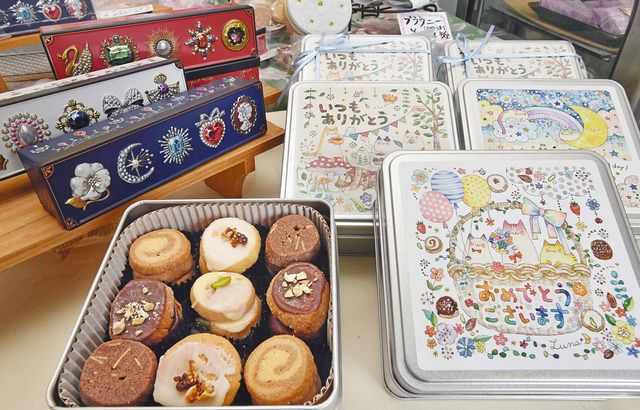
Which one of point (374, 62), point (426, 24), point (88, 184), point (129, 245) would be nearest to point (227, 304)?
point (129, 245)

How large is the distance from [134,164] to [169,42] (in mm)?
449

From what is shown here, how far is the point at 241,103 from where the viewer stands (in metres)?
1.31

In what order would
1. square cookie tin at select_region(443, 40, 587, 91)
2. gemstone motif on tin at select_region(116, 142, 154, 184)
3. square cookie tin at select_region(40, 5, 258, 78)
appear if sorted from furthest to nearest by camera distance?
square cookie tin at select_region(443, 40, 587, 91), square cookie tin at select_region(40, 5, 258, 78), gemstone motif on tin at select_region(116, 142, 154, 184)

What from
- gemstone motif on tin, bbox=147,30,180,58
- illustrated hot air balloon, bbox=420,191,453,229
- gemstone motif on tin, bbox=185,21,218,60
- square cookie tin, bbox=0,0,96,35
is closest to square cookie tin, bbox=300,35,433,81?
gemstone motif on tin, bbox=185,21,218,60

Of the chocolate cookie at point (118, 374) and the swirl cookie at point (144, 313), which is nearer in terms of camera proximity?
the chocolate cookie at point (118, 374)

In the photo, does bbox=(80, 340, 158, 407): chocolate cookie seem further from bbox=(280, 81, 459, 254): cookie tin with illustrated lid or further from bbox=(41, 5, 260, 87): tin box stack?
bbox=(41, 5, 260, 87): tin box stack

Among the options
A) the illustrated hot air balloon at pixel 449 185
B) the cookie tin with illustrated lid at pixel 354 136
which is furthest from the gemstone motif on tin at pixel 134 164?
the illustrated hot air balloon at pixel 449 185

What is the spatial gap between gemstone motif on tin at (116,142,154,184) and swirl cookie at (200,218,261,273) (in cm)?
25

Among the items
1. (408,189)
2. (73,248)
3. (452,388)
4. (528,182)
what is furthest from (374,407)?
(73,248)

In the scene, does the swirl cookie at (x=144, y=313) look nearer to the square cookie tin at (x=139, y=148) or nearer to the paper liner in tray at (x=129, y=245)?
the paper liner in tray at (x=129, y=245)

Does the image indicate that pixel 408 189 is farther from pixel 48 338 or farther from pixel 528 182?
pixel 48 338

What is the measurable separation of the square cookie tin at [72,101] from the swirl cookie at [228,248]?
436mm

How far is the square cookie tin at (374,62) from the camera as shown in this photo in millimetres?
1617

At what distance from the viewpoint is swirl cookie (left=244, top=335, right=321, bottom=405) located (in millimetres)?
806
